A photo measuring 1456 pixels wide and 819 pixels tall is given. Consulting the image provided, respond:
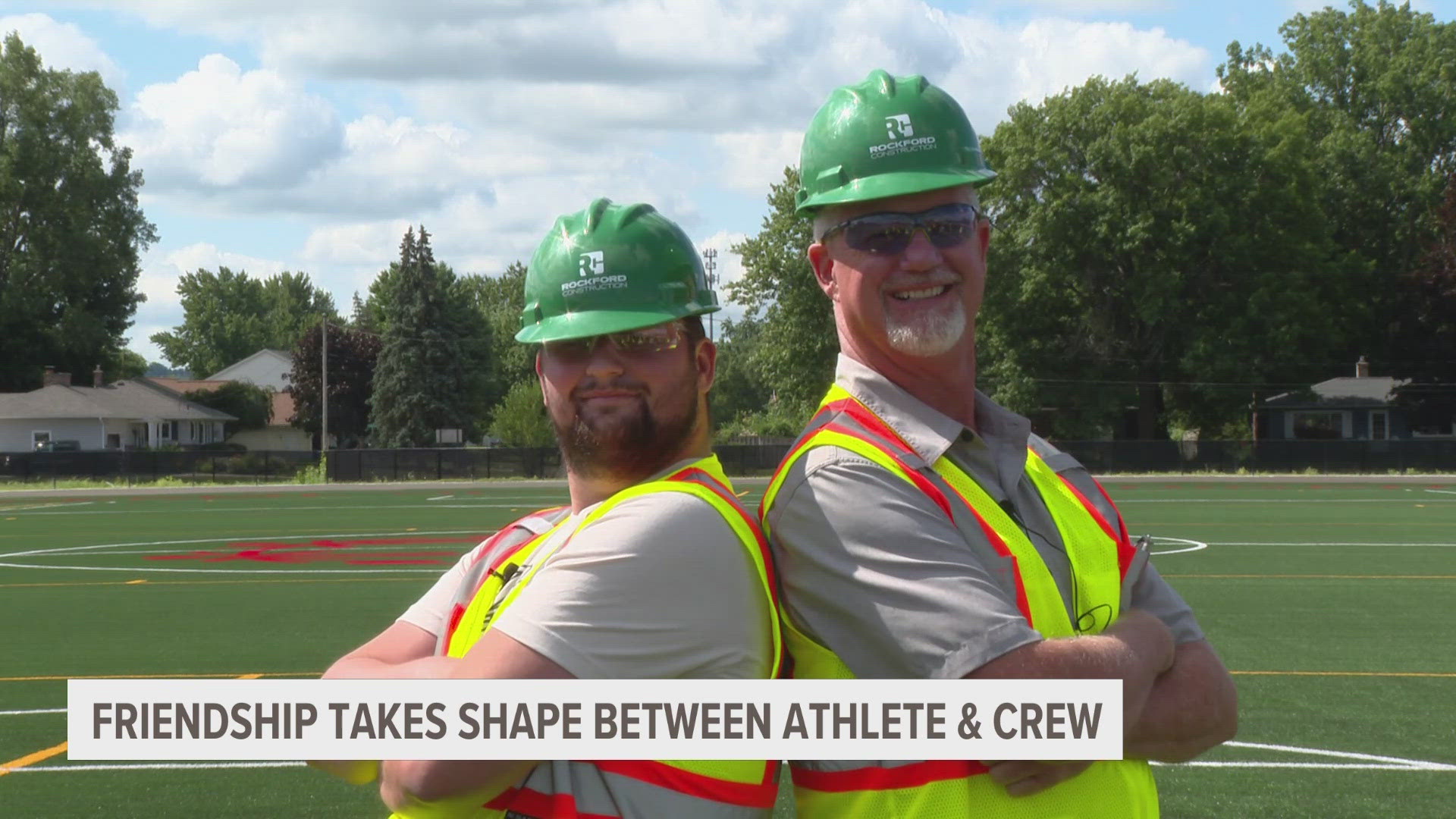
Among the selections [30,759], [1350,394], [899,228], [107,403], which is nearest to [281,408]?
[107,403]

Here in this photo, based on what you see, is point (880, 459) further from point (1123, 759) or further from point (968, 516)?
point (1123, 759)

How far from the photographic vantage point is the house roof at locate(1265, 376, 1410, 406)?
6003cm

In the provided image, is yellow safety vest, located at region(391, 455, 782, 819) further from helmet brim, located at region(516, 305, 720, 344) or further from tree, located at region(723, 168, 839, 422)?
tree, located at region(723, 168, 839, 422)

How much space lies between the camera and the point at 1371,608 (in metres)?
13.6

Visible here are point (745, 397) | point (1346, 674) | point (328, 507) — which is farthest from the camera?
point (745, 397)

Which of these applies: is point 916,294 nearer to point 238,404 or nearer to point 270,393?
point 238,404

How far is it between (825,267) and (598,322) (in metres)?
0.54

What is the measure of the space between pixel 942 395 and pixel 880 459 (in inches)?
13.8

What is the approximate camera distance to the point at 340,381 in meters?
76.5

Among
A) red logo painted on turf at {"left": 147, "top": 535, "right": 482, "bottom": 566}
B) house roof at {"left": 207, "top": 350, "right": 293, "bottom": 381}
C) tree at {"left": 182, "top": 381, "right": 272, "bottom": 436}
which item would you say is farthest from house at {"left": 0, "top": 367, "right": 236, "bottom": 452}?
red logo painted on turf at {"left": 147, "top": 535, "right": 482, "bottom": 566}

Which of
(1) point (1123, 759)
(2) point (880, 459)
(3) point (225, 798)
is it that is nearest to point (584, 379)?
(2) point (880, 459)

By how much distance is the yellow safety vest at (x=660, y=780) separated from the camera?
8.16ft

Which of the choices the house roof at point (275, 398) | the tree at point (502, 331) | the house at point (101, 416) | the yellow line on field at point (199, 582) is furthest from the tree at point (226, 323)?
the yellow line on field at point (199, 582)

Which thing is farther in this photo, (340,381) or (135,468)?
(340,381)
